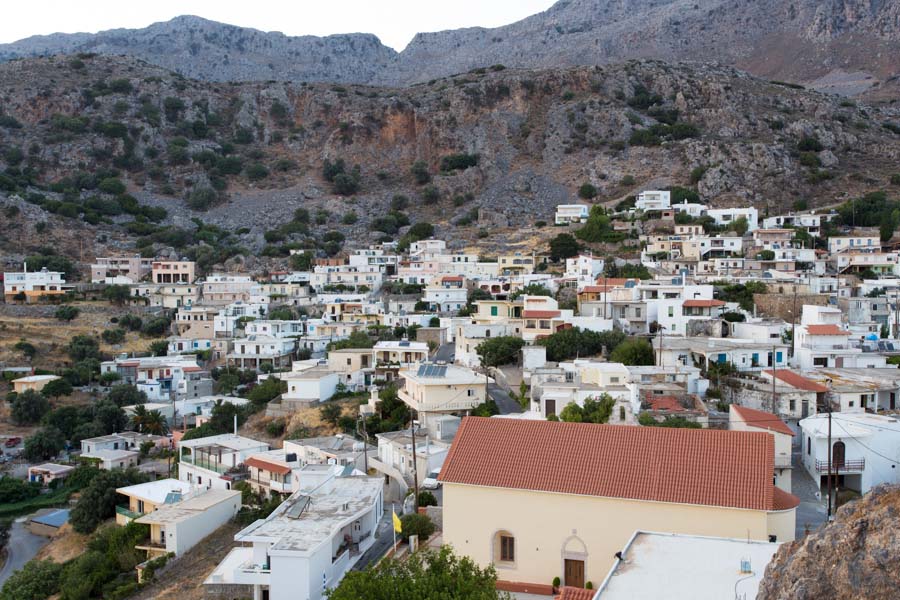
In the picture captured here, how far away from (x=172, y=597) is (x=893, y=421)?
1771 centimetres

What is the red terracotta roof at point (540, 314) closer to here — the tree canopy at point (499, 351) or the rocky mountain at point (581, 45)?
the tree canopy at point (499, 351)

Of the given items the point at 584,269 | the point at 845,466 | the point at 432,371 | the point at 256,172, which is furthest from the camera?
the point at 256,172

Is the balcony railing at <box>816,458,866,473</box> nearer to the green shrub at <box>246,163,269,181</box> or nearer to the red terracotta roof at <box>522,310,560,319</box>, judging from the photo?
the red terracotta roof at <box>522,310,560,319</box>

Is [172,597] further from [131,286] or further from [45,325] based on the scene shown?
[131,286]

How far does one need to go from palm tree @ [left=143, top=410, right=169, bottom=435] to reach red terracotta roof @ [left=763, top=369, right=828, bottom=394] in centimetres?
2703

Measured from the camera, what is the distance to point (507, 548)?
15.1 m

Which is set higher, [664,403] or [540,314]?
[540,314]

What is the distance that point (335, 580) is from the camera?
16391mm

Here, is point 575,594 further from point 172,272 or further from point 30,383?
point 172,272

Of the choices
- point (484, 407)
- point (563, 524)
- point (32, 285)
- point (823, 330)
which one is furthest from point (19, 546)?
point (32, 285)

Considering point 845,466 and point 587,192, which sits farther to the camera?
point 587,192

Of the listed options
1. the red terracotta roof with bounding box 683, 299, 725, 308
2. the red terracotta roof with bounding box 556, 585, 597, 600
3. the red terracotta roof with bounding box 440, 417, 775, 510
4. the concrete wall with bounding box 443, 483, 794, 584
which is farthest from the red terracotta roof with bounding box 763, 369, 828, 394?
the red terracotta roof with bounding box 556, 585, 597, 600

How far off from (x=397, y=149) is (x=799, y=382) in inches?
2953

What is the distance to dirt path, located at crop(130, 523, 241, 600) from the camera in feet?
62.0
